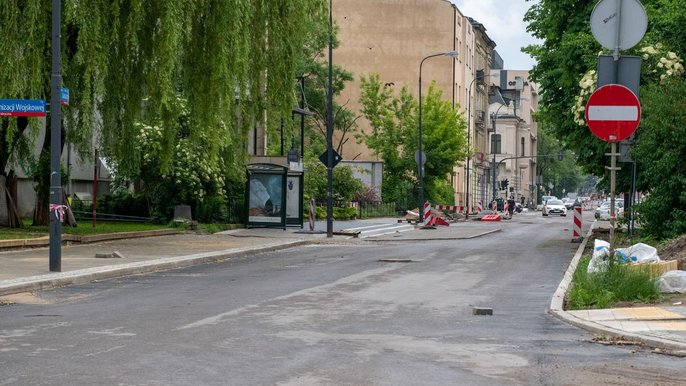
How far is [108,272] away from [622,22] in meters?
10.2

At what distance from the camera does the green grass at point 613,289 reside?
14883 millimetres

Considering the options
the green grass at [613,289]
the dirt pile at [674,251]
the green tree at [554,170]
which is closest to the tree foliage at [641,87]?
the dirt pile at [674,251]

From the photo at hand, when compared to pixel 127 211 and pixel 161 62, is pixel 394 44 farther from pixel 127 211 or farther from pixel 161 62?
pixel 161 62

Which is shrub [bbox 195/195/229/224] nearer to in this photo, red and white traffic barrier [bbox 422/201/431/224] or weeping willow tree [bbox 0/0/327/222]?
weeping willow tree [bbox 0/0/327/222]

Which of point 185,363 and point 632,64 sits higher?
point 632,64

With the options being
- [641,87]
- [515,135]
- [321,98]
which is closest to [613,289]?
[641,87]

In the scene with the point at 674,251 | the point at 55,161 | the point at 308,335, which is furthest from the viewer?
the point at 674,251

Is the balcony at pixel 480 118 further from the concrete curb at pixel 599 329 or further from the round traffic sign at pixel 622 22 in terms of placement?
the round traffic sign at pixel 622 22

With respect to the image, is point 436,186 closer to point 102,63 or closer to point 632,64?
point 102,63

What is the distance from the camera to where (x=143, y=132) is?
40.5m

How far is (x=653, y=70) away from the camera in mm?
31859

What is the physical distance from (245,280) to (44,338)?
28.4 feet

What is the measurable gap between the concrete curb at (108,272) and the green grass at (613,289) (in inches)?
323

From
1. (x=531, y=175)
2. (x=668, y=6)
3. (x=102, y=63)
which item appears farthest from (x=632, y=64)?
(x=531, y=175)
